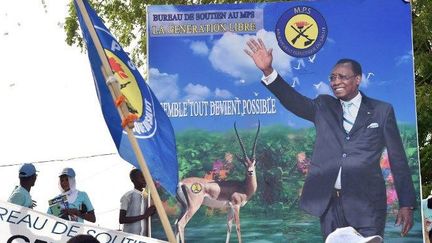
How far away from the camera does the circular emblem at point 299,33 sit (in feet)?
34.3

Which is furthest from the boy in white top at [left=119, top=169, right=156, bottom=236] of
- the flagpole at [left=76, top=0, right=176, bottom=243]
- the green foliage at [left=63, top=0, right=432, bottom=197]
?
the green foliage at [left=63, top=0, right=432, bottom=197]

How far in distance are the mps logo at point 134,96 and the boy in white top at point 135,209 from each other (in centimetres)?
267

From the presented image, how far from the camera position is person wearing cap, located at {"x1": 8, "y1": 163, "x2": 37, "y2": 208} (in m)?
9.22

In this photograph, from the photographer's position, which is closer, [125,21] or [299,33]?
[299,33]

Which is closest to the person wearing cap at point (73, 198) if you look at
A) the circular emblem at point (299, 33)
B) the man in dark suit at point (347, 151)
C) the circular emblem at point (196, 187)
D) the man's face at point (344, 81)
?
the circular emblem at point (196, 187)

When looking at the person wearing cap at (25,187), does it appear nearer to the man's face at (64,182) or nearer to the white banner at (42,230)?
the man's face at (64,182)

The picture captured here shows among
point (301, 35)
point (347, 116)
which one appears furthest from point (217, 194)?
point (301, 35)

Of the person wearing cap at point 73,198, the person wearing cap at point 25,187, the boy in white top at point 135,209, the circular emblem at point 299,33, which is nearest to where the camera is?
the person wearing cap at point 25,187

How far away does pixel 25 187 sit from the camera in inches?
369

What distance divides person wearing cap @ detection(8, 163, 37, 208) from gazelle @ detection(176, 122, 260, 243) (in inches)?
60.2

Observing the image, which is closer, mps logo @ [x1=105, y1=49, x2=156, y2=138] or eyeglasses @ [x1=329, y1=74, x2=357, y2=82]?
mps logo @ [x1=105, y1=49, x2=156, y2=138]

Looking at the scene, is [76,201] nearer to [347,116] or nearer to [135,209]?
[135,209]

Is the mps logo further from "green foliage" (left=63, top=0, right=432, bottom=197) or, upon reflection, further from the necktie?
"green foliage" (left=63, top=0, right=432, bottom=197)

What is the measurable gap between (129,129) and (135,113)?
1.96 ft
